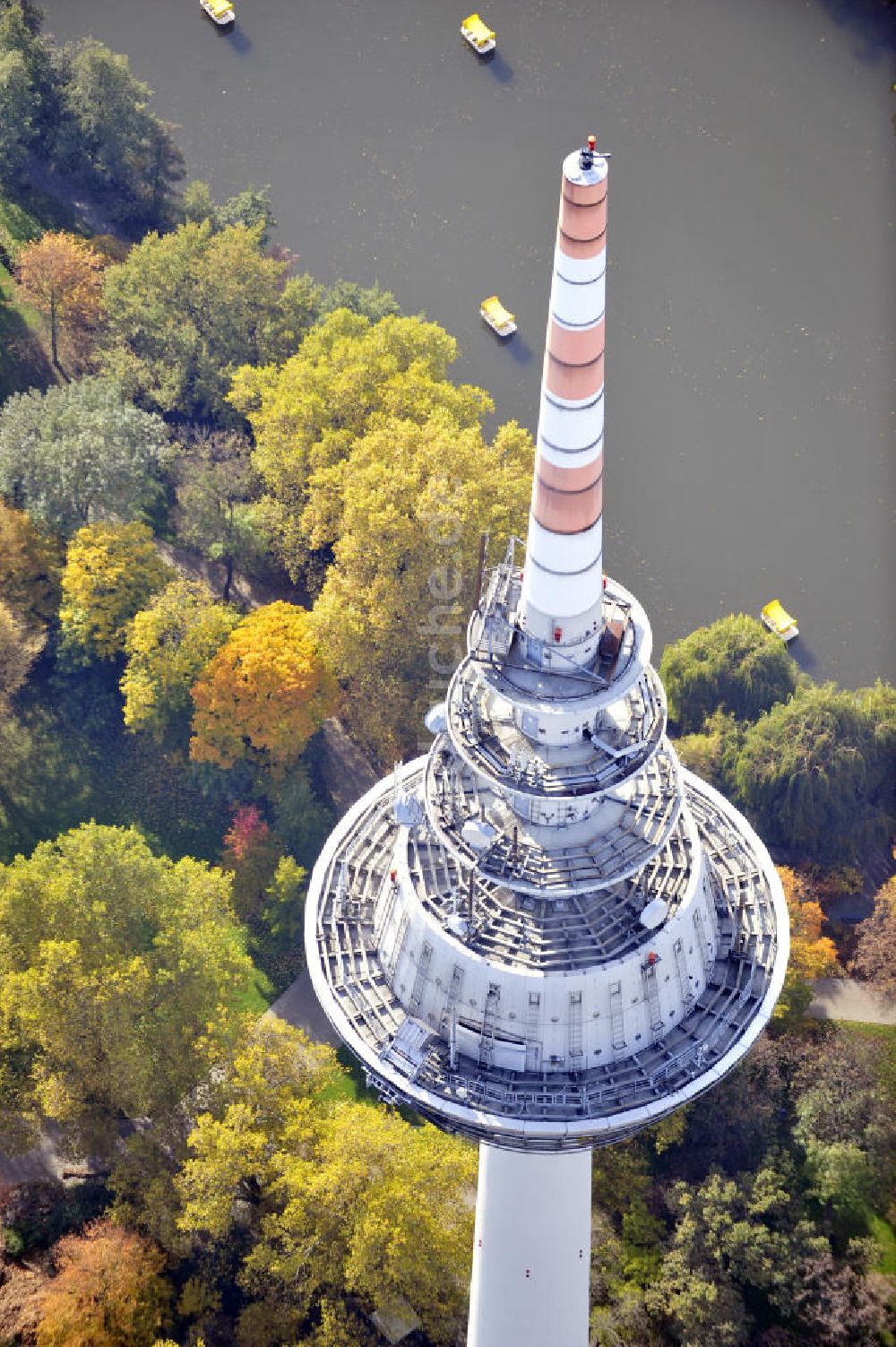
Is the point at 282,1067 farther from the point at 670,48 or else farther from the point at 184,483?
the point at 670,48

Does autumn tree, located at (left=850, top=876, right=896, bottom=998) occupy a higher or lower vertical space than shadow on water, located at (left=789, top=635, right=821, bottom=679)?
lower

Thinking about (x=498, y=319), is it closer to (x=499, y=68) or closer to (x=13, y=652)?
(x=499, y=68)

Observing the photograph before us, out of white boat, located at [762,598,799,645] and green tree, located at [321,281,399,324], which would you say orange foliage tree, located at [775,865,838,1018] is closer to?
white boat, located at [762,598,799,645]

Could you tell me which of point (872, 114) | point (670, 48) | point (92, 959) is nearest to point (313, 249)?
point (670, 48)

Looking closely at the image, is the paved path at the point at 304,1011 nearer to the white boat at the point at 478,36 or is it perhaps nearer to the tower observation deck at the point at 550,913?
the tower observation deck at the point at 550,913

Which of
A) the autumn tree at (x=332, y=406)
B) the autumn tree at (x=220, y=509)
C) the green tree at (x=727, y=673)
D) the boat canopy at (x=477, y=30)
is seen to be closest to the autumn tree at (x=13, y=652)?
the autumn tree at (x=220, y=509)

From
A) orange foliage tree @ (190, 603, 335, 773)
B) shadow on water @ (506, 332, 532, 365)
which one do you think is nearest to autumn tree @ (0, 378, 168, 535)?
orange foliage tree @ (190, 603, 335, 773)

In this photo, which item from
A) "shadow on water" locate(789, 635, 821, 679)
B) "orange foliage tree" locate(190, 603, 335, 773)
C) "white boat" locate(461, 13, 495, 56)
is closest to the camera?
"orange foliage tree" locate(190, 603, 335, 773)

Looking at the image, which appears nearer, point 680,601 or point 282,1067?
point 282,1067
